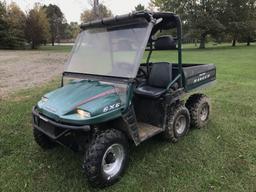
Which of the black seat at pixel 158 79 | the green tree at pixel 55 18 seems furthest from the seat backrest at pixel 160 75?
the green tree at pixel 55 18

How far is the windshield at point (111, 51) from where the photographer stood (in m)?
3.11

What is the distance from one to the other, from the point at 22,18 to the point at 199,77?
3870 centimetres

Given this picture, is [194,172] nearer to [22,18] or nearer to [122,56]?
[122,56]

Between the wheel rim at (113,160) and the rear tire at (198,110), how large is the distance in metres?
1.79

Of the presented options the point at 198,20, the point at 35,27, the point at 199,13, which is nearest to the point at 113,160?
the point at 198,20

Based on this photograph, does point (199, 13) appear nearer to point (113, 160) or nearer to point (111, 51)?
point (111, 51)

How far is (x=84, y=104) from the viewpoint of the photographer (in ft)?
9.05

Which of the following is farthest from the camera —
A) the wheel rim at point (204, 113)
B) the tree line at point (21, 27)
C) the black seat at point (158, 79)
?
the tree line at point (21, 27)

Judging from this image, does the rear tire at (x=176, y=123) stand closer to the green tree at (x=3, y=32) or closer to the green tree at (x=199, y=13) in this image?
the green tree at (x=199, y=13)

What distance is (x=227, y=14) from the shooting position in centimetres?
3062

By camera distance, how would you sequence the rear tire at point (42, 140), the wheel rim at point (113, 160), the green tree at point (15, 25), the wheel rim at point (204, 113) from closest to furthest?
the wheel rim at point (113, 160)
the rear tire at point (42, 140)
the wheel rim at point (204, 113)
the green tree at point (15, 25)

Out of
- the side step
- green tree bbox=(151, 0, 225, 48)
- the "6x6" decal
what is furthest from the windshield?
green tree bbox=(151, 0, 225, 48)

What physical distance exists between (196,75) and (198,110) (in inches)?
23.9

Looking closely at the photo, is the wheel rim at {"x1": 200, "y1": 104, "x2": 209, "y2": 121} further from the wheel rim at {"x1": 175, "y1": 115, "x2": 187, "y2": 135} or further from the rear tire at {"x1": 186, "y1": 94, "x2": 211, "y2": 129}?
the wheel rim at {"x1": 175, "y1": 115, "x2": 187, "y2": 135}
